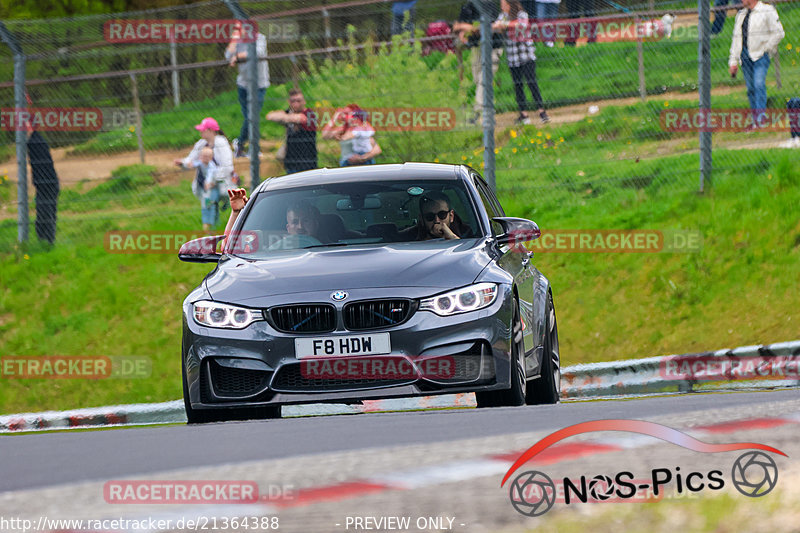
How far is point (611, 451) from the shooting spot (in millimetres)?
4152

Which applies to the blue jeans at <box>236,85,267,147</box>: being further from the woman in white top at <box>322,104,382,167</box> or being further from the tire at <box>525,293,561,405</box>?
the tire at <box>525,293,561,405</box>

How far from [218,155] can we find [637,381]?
768cm

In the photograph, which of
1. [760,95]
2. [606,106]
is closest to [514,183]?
[606,106]

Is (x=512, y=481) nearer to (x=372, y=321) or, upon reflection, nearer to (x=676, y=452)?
(x=676, y=452)

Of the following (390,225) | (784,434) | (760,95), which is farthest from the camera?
(760,95)

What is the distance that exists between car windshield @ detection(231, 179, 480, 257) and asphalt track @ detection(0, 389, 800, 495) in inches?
60.0

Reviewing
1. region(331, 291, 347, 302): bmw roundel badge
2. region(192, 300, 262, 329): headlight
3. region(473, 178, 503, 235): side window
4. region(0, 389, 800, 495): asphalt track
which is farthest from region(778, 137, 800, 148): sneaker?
region(192, 300, 262, 329): headlight

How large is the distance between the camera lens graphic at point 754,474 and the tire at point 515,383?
3620 mm

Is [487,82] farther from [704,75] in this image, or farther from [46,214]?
[46,214]

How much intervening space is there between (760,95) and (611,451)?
12.7 meters

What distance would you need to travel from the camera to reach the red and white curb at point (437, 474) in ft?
12.4

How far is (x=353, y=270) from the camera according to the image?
7.67m

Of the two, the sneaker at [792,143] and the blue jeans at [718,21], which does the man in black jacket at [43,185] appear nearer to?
the blue jeans at [718,21]

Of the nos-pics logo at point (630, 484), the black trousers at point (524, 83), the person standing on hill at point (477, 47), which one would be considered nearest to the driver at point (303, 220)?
the nos-pics logo at point (630, 484)
